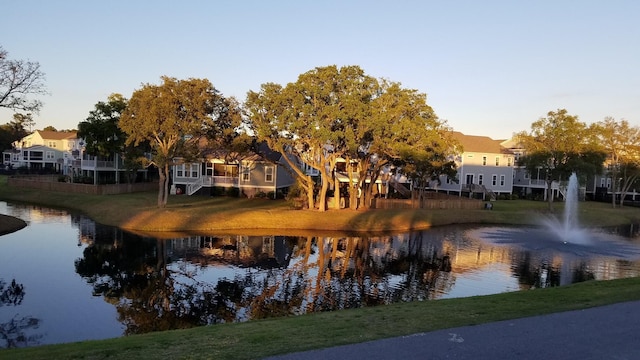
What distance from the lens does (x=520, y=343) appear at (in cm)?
1024

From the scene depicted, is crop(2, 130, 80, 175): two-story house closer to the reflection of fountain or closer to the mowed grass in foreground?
the reflection of fountain

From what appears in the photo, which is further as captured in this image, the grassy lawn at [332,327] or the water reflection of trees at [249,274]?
the water reflection of trees at [249,274]

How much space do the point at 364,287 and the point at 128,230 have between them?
23.9 m

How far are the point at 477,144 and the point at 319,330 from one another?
212 feet

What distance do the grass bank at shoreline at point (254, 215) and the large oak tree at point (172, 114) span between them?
474 centimetres

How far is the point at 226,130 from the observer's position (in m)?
46.2

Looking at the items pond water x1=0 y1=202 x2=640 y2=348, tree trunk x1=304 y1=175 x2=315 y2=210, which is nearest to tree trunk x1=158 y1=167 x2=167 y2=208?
pond water x1=0 y1=202 x2=640 y2=348

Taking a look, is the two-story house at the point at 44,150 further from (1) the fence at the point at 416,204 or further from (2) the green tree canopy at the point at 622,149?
(2) the green tree canopy at the point at 622,149

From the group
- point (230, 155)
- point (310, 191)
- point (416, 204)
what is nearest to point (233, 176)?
point (230, 155)

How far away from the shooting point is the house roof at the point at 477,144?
232 feet

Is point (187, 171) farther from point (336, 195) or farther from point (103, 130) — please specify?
point (336, 195)

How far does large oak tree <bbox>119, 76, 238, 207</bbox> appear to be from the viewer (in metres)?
43.2

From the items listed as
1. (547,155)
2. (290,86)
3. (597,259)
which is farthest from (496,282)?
(547,155)

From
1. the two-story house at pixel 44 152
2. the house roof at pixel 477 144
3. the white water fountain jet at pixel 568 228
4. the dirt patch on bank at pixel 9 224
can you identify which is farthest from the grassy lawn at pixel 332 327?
the two-story house at pixel 44 152
